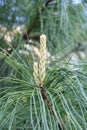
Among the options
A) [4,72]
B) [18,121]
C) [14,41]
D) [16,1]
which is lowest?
[18,121]

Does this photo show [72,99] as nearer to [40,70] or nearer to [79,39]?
[40,70]

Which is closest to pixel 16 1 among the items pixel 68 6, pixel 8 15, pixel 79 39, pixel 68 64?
pixel 8 15

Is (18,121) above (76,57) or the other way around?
the other way around

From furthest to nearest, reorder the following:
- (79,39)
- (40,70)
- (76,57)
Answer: (76,57), (79,39), (40,70)

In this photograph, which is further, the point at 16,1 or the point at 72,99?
the point at 16,1

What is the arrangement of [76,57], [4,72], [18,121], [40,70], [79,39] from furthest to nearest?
[76,57], [79,39], [4,72], [18,121], [40,70]

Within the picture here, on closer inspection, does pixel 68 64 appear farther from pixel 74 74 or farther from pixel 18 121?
pixel 18 121

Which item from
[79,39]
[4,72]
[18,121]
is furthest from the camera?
[79,39]

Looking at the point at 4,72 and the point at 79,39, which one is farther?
the point at 79,39

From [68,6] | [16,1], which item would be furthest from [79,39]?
[16,1]
